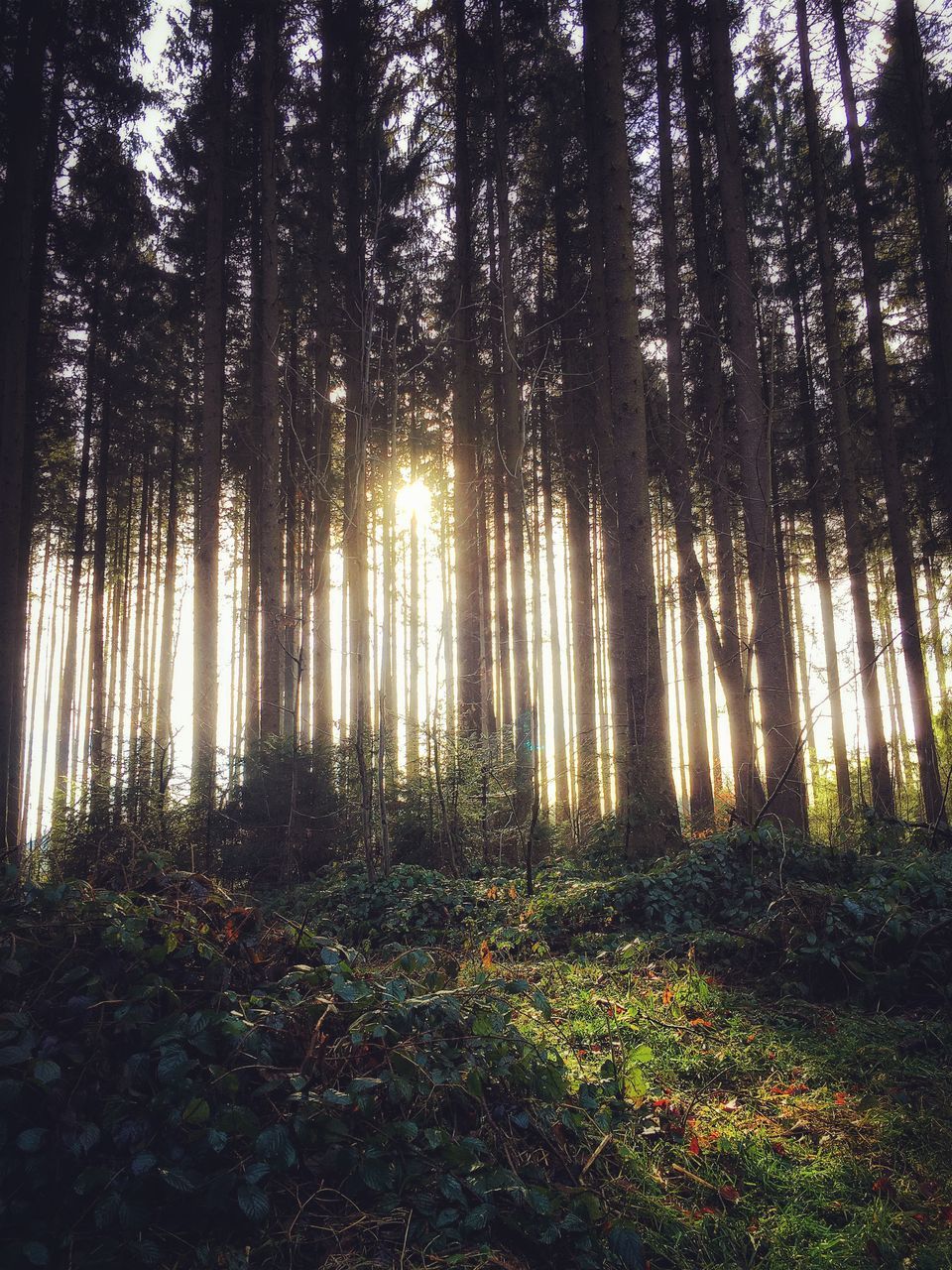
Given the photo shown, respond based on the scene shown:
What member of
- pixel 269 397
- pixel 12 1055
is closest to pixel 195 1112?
pixel 12 1055

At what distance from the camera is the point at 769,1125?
2.70 meters

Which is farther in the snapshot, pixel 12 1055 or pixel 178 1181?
pixel 12 1055

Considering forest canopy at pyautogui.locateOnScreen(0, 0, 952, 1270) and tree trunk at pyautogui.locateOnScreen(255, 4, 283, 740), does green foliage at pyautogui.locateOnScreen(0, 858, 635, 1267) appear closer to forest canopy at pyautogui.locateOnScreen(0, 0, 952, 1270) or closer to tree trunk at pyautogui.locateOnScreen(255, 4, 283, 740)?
forest canopy at pyautogui.locateOnScreen(0, 0, 952, 1270)

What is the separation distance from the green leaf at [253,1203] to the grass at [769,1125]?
1196 millimetres

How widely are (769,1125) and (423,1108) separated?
1.54 metres

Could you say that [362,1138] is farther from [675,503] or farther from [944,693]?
[944,693]

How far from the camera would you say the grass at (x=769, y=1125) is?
2.06m

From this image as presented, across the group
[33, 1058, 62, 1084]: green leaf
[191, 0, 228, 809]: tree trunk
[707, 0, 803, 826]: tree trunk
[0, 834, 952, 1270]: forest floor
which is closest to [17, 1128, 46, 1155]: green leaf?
[0, 834, 952, 1270]: forest floor

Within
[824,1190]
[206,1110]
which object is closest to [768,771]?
[824,1190]

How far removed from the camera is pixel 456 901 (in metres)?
6.45

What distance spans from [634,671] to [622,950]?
3.32 metres

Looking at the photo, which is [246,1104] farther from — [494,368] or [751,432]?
[494,368]

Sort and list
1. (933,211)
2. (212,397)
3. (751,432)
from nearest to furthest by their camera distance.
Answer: (751,432), (933,211), (212,397)

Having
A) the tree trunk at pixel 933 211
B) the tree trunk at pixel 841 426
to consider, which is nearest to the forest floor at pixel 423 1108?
the tree trunk at pixel 841 426
